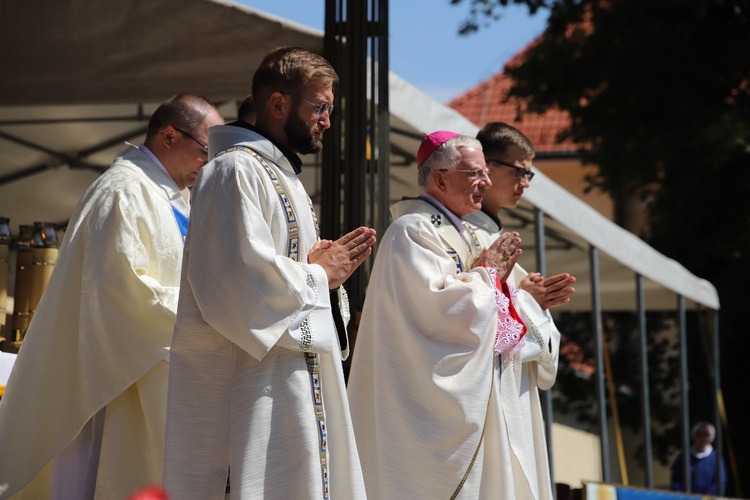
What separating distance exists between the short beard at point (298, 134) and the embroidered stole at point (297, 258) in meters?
0.16

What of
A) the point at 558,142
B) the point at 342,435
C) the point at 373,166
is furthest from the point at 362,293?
the point at 558,142

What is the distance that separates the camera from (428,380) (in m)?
4.76

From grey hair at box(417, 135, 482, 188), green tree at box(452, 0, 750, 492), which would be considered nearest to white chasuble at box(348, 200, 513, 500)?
grey hair at box(417, 135, 482, 188)

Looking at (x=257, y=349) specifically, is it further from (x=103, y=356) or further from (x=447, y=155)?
(x=447, y=155)

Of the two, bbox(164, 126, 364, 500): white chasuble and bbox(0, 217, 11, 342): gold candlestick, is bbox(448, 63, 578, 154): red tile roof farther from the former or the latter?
bbox(164, 126, 364, 500): white chasuble

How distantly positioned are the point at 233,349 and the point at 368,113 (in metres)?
2.72

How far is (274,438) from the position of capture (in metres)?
3.55

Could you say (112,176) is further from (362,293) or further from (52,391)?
(362,293)

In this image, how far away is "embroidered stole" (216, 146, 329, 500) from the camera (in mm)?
3609

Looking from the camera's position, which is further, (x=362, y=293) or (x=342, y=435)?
(x=362, y=293)

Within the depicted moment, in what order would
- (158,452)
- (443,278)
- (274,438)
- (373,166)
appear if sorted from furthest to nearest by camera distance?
(373,166) → (443,278) → (158,452) → (274,438)

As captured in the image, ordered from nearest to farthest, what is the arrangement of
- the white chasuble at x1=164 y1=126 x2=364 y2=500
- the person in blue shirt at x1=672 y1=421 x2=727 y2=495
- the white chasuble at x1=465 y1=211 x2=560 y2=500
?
the white chasuble at x1=164 y1=126 x2=364 y2=500, the white chasuble at x1=465 y1=211 x2=560 y2=500, the person in blue shirt at x1=672 y1=421 x2=727 y2=495

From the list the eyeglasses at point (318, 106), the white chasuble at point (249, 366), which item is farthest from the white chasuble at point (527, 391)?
the eyeglasses at point (318, 106)

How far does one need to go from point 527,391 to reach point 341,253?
1.89 m
